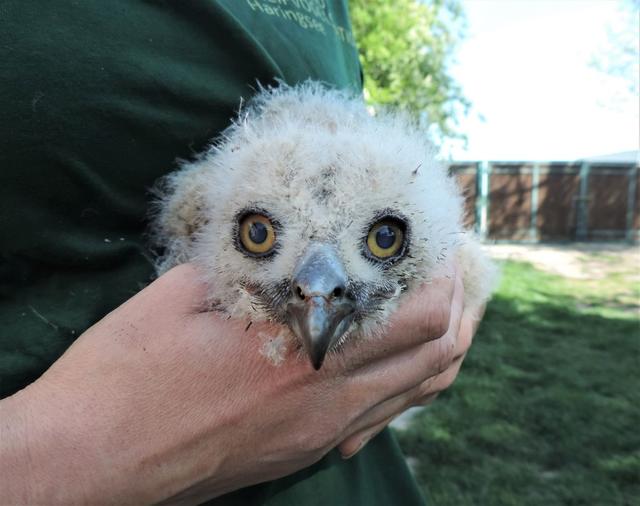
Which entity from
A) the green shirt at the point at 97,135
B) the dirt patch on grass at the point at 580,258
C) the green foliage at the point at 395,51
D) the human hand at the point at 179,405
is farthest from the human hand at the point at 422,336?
the dirt patch on grass at the point at 580,258

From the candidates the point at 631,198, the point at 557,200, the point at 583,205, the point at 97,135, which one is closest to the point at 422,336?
the point at 97,135

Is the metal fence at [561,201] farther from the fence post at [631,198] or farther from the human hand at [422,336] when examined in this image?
the human hand at [422,336]

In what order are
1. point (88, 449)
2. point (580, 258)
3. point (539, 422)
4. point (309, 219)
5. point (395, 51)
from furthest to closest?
1. point (580, 258)
2. point (395, 51)
3. point (539, 422)
4. point (309, 219)
5. point (88, 449)

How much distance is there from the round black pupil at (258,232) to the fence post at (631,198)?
764 inches

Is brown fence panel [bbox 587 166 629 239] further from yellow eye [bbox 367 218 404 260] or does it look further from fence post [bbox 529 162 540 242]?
yellow eye [bbox 367 218 404 260]

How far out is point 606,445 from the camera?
476 cm

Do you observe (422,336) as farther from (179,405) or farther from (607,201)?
(607,201)

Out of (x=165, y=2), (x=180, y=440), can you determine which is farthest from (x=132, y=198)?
(x=180, y=440)

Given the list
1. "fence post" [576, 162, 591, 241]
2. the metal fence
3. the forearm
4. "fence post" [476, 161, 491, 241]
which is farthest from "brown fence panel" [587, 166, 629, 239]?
the forearm

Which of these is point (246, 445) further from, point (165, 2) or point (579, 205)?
point (579, 205)

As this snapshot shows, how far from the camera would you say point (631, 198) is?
17.8 meters

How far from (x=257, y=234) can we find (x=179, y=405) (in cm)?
44

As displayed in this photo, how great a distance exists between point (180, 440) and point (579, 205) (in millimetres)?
18928

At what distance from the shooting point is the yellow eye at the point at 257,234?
52.9 inches
